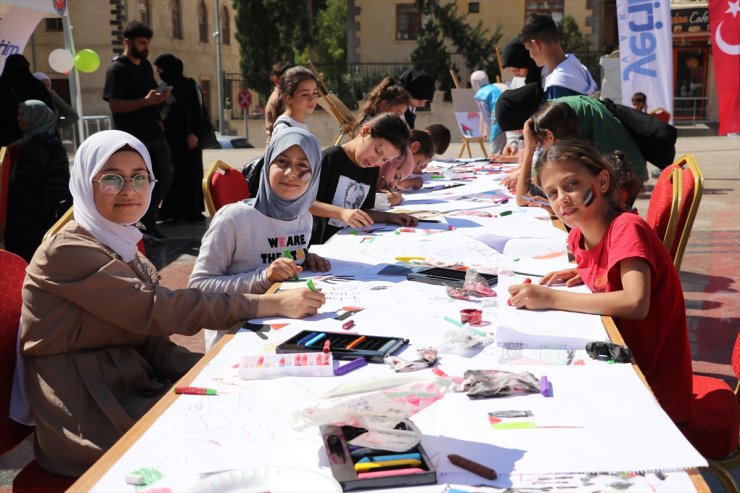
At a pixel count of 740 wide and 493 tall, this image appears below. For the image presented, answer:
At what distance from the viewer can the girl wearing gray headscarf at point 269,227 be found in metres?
2.73

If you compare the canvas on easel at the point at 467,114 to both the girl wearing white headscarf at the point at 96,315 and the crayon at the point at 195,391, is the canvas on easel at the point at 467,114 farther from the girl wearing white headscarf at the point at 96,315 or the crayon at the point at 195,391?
the crayon at the point at 195,391

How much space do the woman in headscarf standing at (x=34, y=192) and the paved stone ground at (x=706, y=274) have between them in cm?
98

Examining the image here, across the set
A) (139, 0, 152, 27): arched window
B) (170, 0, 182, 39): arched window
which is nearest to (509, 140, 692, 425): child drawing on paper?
(139, 0, 152, 27): arched window

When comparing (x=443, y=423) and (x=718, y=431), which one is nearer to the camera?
(x=443, y=423)

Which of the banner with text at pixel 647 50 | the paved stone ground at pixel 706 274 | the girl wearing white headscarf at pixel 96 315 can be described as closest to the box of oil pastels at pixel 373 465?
the girl wearing white headscarf at pixel 96 315

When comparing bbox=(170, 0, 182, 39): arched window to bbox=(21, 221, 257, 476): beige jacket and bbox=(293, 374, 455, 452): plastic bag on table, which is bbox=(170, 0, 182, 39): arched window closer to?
bbox=(21, 221, 257, 476): beige jacket

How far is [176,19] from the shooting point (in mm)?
33094

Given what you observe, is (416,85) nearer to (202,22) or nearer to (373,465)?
(373,465)

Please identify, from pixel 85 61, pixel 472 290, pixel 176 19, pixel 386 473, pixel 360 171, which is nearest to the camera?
pixel 386 473

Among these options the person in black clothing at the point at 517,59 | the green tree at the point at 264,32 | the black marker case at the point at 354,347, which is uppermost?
the green tree at the point at 264,32

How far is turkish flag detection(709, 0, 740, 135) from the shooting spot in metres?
8.48

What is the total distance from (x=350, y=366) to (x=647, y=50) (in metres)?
8.75

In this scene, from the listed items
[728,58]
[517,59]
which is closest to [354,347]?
[517,59]

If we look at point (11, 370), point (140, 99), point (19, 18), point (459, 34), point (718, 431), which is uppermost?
point (459, 34)
